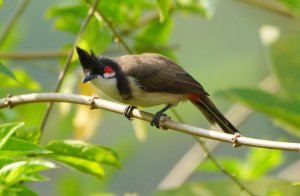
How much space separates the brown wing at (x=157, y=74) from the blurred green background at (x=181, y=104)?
0.13 metres

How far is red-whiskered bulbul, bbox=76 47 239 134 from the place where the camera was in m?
2.94

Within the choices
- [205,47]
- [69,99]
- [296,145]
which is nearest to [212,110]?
[69,99]

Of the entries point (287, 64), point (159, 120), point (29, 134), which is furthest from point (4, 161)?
point (287, 64)

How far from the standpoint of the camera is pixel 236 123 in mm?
3598

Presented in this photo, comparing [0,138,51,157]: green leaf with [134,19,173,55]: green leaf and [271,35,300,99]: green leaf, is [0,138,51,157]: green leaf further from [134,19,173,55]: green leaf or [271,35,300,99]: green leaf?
[134,19,173,55]: green leaf

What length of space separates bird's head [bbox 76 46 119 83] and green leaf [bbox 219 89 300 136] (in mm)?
542

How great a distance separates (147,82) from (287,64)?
546 mm

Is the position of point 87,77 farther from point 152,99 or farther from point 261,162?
point 261,162

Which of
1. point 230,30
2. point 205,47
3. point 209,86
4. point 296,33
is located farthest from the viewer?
point 230,30

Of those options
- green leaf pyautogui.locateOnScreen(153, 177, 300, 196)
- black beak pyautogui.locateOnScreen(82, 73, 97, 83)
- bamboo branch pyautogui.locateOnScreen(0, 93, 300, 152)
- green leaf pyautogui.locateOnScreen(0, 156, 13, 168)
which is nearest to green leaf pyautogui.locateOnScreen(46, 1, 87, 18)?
black beak pyautogui.locateOnScreen(82, 73, 97, 83)

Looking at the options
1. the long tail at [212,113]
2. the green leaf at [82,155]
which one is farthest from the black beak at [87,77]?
the green leaf at [82,155]

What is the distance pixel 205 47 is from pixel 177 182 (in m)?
2.85

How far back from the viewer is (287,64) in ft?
9.25

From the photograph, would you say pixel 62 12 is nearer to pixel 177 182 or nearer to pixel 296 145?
pixel 177 182
